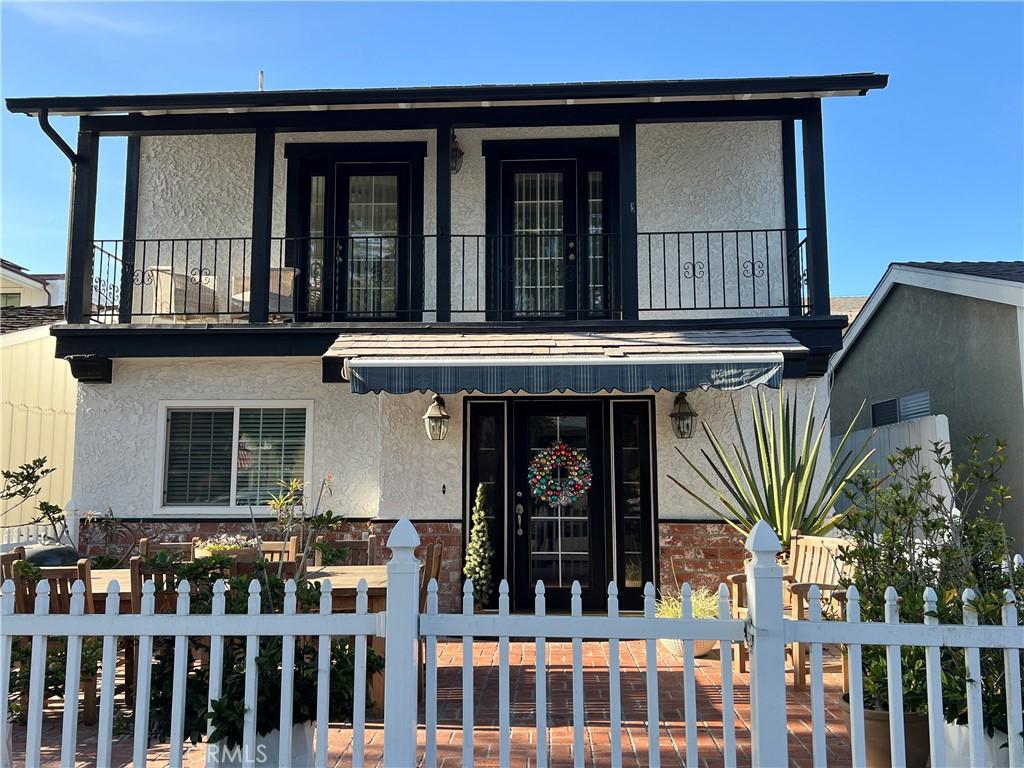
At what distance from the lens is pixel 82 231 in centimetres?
1107

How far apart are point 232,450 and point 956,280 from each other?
11338mm

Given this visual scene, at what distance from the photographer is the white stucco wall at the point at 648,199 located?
11.8 metres

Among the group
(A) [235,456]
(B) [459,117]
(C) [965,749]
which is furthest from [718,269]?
(C) [965,749]

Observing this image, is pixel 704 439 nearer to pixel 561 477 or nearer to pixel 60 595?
pixel 561 477

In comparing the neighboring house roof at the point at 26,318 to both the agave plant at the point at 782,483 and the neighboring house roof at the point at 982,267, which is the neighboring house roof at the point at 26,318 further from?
the neighboring house roof at the point at 982,267

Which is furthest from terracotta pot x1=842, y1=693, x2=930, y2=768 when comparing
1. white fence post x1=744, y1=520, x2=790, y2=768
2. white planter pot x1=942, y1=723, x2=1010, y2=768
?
white fence post x1=744, y1=520, x2=790, y2=768

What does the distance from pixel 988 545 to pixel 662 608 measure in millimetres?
5092

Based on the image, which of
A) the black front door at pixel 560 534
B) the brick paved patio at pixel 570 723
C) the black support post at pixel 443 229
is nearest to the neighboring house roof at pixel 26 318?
the black support post at pixel 443 229

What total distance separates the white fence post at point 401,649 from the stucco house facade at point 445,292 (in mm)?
5321

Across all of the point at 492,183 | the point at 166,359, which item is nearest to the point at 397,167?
the point at 492,183

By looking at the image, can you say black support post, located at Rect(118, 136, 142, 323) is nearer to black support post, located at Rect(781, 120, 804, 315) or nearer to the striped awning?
the striped awning

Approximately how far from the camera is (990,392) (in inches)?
456

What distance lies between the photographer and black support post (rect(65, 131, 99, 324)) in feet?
36.4

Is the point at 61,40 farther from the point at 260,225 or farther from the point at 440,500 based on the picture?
the point at 440,500
